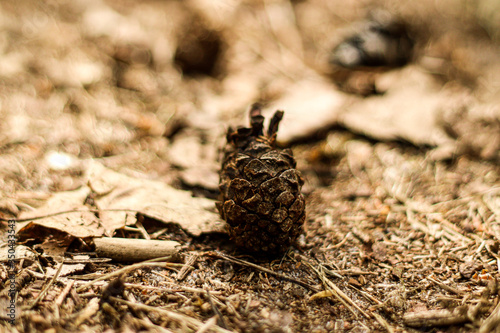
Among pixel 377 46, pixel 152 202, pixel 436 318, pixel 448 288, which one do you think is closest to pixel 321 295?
pixel 436 318

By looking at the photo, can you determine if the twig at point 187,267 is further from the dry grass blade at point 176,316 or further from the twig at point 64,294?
the twig at point 64,294

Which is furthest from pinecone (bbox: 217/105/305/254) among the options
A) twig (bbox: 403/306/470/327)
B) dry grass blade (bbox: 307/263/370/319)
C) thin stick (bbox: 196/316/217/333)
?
twig (bbox: 403/306/470/327)

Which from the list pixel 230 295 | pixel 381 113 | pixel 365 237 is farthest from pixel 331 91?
pixel 230 295

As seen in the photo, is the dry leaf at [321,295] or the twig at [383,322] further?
the dry leaf at [321,295]

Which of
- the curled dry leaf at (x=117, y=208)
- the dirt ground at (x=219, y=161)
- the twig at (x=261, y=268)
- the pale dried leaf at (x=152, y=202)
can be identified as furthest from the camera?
the pale dried leaf at (x=152, y=202)

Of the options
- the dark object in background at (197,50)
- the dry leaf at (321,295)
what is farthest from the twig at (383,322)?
the dark object in background at (197,50)

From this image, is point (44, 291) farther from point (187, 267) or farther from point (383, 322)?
point (383, 322)

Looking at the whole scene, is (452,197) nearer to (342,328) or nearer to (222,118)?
(342,328)
